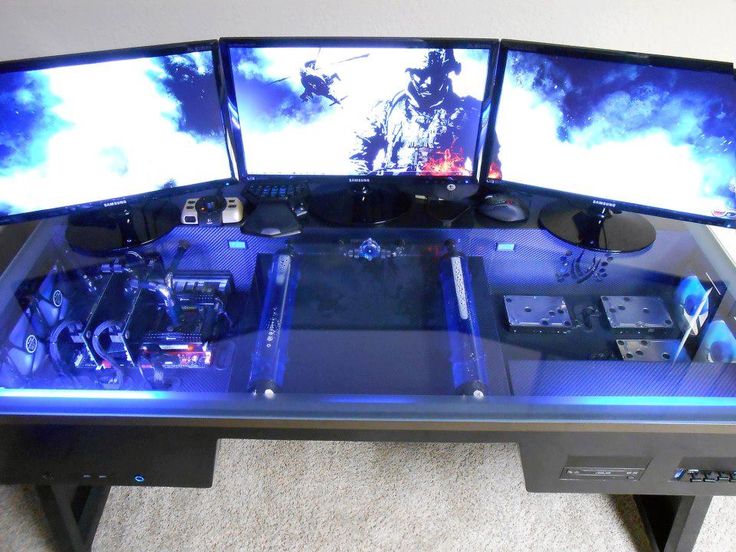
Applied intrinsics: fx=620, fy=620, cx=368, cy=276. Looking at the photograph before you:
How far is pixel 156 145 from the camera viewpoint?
1302 mm

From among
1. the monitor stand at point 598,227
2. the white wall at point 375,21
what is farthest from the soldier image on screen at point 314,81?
the monitor stand at point 598,227

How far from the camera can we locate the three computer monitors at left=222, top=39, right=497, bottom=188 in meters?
1.22

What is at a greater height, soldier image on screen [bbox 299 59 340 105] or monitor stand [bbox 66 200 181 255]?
soldier image on screen [bbox 299 59 340 105]

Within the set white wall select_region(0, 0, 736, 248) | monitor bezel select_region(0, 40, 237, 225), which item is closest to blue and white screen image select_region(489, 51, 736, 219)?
white wall select_region(0, 0, 736, 248)

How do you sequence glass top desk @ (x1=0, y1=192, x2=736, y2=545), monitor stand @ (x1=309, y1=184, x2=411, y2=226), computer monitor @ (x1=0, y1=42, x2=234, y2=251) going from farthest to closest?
monitor stand @ (x1=309, y1=184, x2=411, y2=226)
computer monitor @ (x1=0, y1=42, x2=234, y2=251)
glass top desk @ (x1=0, y1=192, x2=736, y2=545)

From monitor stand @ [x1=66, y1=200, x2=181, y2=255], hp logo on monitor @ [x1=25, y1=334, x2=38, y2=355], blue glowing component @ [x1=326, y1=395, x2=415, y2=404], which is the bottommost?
hp logo on monitor @ [x1=25, y1=334, x2=38, y2=355]

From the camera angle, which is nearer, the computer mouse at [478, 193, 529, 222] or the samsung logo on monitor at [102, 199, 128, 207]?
the samsung logo on monitor at [102, 199, 128, 207]

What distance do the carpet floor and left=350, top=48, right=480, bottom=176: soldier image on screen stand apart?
78 centimetres

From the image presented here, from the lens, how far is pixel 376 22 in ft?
4.66

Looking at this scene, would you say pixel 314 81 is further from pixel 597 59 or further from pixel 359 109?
pixel 597 59

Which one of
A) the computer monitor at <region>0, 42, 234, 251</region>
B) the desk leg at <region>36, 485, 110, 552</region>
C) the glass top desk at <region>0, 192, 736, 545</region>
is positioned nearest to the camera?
the glass top desk at <region>0, 192, 736, 545</region>

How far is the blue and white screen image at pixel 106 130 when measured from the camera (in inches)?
45.6

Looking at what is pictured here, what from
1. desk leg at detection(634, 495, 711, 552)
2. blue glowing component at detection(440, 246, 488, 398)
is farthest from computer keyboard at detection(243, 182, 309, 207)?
desk leg at detection(634, 495, 711, 552)

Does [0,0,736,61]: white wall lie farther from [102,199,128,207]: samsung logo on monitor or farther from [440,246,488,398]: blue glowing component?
[440,246,488,398]: blue glowing component
